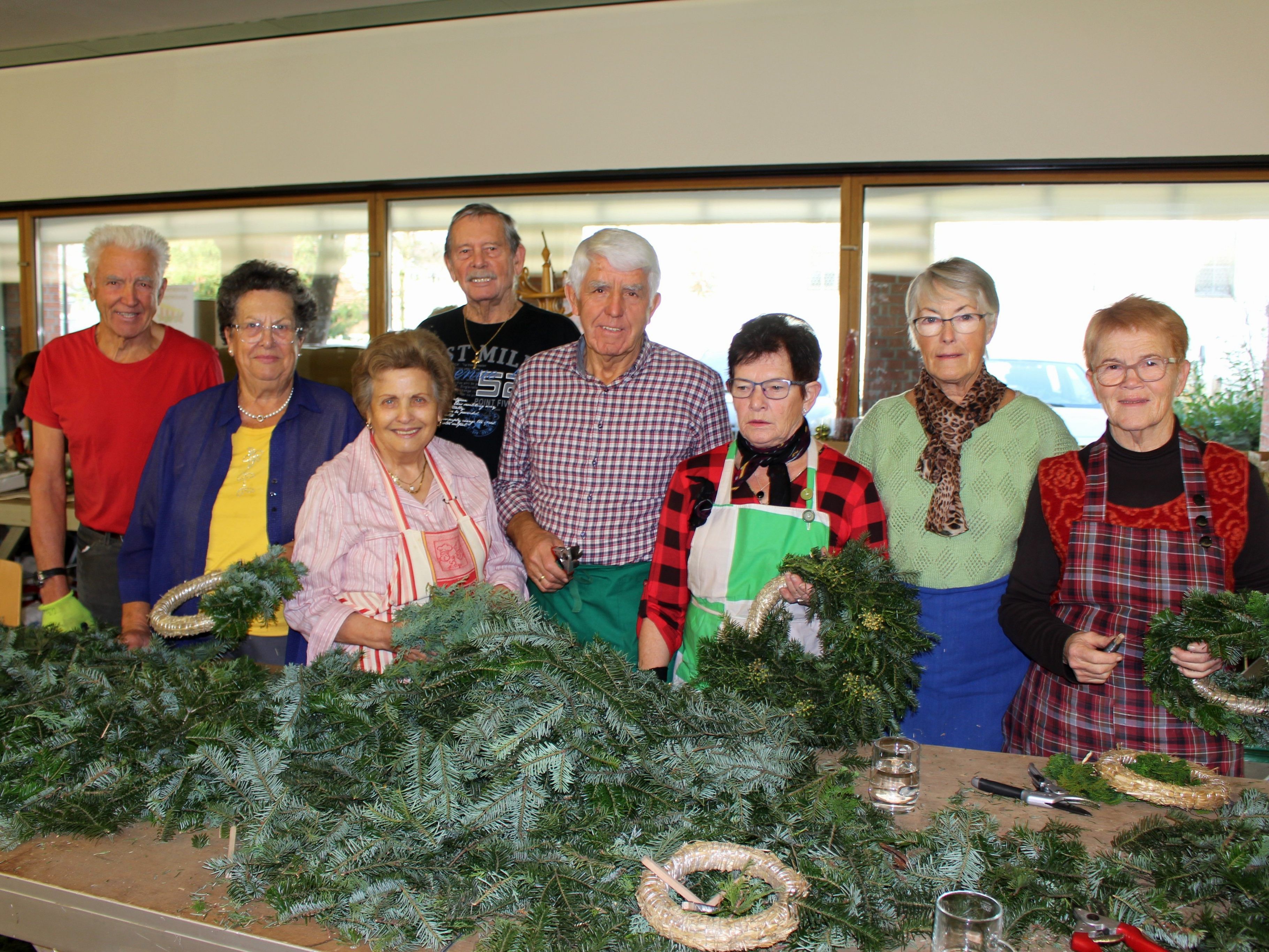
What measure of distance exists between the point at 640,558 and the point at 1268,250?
11.5 feet

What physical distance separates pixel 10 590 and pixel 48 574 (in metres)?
0.11

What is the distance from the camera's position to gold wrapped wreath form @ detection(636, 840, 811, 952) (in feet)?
3.78

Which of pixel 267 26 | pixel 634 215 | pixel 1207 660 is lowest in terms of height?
pixel 1207 660

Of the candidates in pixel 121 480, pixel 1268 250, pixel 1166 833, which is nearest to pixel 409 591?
pixel 121 480

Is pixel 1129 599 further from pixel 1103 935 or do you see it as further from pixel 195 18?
pixel 195 18

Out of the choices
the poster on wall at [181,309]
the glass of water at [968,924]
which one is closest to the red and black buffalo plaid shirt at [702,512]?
the glass of water at [968,924]

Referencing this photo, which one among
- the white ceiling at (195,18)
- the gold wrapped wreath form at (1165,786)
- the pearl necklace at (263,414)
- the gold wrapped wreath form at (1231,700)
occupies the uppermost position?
the white ceiling at (195,18)

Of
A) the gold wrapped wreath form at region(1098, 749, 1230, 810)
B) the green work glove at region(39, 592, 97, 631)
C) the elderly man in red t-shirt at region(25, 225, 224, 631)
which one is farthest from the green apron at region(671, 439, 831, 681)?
the elderly man in red t-shirt at region(25, 225, 224, 631)

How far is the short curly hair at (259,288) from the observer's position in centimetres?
245

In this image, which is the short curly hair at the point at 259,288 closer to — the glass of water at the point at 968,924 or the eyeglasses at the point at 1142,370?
the eyeglasses at the point at 1142,370

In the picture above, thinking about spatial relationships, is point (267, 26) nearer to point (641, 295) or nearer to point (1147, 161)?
point (641, 295)

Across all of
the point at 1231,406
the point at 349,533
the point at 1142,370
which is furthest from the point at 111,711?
the point at 1231,406

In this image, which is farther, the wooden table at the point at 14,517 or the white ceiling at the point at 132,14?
the white ceiling at the point at 132,14

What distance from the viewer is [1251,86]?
399cm
